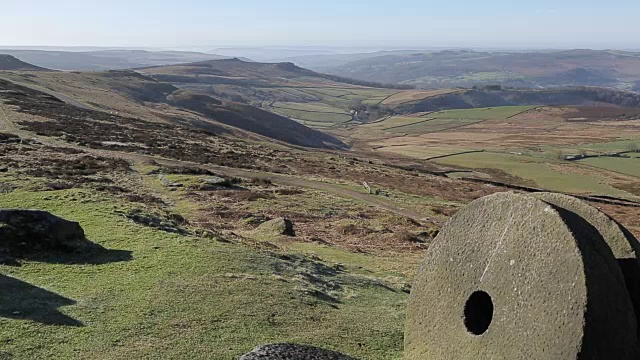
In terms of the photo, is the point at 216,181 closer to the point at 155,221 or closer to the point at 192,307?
the point at 155,221

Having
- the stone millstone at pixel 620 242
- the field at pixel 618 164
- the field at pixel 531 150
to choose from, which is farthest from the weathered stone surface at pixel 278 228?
the field at pixel 618 164

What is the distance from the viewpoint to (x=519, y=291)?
9.45 m

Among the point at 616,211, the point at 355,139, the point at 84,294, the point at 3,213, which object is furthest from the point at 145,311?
the point at 355,139

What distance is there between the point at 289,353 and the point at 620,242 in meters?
7.02

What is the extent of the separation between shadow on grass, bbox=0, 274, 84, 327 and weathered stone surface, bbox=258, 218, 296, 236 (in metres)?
16.0

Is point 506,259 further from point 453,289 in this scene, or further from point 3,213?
point 3,213

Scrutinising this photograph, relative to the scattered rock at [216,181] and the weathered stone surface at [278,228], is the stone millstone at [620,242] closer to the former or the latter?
the weathered stone surface at [278,228]

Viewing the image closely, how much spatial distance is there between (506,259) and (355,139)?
17269cm

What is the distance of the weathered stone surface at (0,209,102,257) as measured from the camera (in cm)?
1803

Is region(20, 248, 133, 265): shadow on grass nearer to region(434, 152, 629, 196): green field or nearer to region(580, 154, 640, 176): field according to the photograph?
region(434, 152, 629, 196): green field

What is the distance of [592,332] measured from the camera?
8352 millimetres

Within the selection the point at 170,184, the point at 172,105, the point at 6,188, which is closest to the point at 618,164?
the point at 170,184

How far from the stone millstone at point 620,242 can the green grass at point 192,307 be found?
580 centimetres

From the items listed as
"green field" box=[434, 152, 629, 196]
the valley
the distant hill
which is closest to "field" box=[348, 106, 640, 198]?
"green field" box=[434, 152, 629, 196]
